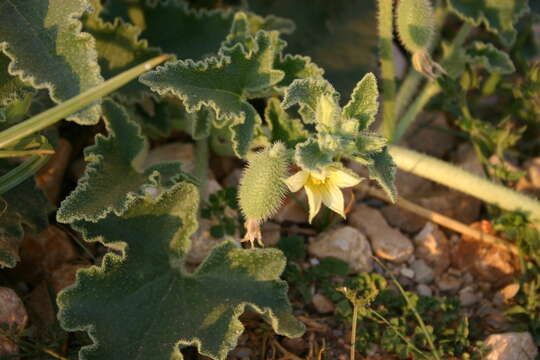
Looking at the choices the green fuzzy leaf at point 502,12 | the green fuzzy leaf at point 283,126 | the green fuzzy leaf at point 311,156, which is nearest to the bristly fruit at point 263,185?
the green fuzzy leaf at point 311,156

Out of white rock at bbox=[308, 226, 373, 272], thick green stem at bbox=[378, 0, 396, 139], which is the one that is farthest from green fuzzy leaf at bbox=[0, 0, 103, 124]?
thick green stem at bbox=[378, 0, 396, 139]

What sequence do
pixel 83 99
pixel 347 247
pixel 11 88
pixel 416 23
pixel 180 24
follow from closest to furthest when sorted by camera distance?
pixel 83 99, pixel 11 88, pixel 416 23, pixel 347 247, pixel 180 24

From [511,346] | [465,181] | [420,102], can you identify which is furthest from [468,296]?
[420,102]

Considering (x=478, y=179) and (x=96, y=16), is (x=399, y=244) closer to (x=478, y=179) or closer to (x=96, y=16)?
(x=478, y=179)

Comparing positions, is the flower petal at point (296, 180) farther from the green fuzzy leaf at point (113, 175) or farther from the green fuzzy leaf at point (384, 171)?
the green fuzzy leaf at point (113, 175)

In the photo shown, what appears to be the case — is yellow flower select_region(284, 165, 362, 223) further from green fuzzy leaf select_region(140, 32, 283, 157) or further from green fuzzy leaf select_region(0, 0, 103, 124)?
green fuzzy leaf select_region(0, 0, 103, 124)

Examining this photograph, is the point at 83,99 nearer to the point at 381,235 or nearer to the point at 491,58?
the point at 381,235

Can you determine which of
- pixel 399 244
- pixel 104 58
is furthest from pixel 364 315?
pixel 104 58
